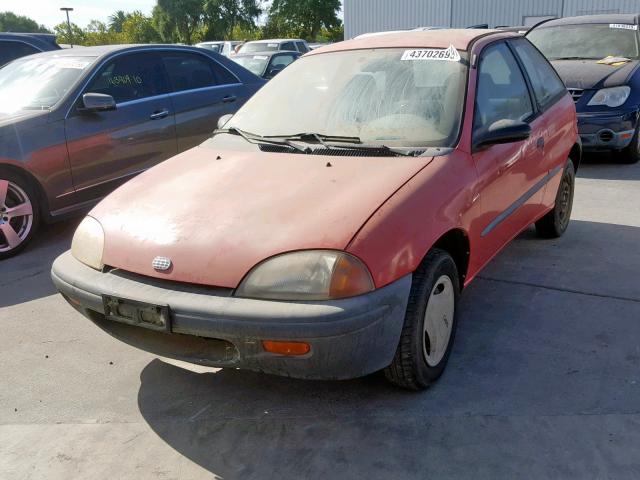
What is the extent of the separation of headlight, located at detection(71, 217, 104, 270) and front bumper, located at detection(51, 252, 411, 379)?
17cm

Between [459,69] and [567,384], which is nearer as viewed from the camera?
[567,384]

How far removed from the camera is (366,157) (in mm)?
3078

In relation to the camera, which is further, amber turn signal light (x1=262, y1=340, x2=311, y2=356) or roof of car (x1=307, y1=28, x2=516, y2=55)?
roof of car (x1=307, y1=28, x2=516, y2=55)

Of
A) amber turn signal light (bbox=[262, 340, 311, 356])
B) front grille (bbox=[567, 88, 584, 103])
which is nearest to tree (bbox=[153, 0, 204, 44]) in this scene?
front grille (bbox=[567, 88, 584, 103])

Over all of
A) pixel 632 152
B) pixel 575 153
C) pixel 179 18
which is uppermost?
pixel 179 18

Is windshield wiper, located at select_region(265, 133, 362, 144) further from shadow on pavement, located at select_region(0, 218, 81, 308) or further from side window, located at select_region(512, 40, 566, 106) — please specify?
shadow on pavement, located at select_region(0, 218, 81, 308)

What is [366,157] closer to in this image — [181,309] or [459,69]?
[459,69]

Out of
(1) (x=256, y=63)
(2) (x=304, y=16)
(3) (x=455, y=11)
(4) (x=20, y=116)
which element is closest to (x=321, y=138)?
(4) (x=20, y=116)

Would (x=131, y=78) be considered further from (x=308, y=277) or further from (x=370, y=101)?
(x=308, y=277)

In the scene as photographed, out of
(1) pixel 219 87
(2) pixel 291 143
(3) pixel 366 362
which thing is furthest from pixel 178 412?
(1) pixel 219 87

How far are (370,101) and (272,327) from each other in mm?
1587

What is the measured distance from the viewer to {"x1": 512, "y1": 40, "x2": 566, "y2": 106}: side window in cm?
424

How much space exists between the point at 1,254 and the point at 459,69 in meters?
3.72

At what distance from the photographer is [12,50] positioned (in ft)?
26.8
